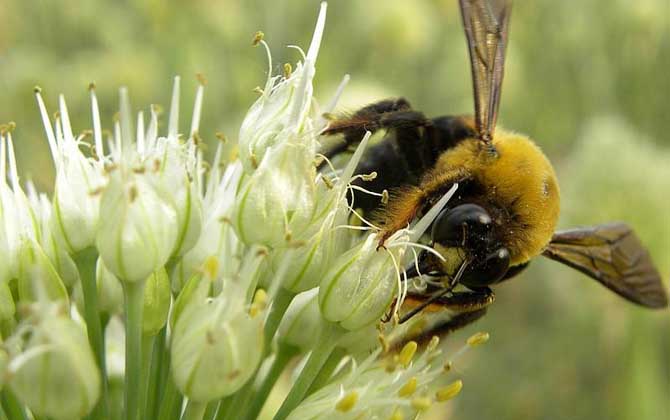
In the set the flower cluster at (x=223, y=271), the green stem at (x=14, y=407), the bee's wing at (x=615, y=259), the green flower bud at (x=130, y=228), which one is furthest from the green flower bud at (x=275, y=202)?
the bee's wing at (x=615, y=259)

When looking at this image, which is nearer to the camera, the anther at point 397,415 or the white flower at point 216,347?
the white flower at point 216,347

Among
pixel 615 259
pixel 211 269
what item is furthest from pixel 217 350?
pixel 615 259

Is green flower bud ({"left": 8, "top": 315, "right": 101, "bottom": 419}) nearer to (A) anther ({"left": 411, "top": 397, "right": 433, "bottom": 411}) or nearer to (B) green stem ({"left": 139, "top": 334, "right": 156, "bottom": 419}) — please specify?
(B) green stem ({"left": 139, "top": 334, "right": 156, "bottom": 419})

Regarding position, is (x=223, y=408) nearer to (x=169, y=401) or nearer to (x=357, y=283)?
(x=169, y=401)

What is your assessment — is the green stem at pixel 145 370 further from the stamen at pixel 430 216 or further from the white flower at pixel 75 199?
the stamen at pixel 430 216

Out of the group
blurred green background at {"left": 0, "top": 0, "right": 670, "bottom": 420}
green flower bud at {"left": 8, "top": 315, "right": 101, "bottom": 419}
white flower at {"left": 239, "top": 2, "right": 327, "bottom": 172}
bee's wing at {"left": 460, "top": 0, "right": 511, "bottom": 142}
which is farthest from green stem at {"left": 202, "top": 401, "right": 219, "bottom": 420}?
blurred green background at {"left": 0, "top": 0, "right": 670, "bottom": 420}

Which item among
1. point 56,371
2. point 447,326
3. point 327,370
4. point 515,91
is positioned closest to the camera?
point 56,371
